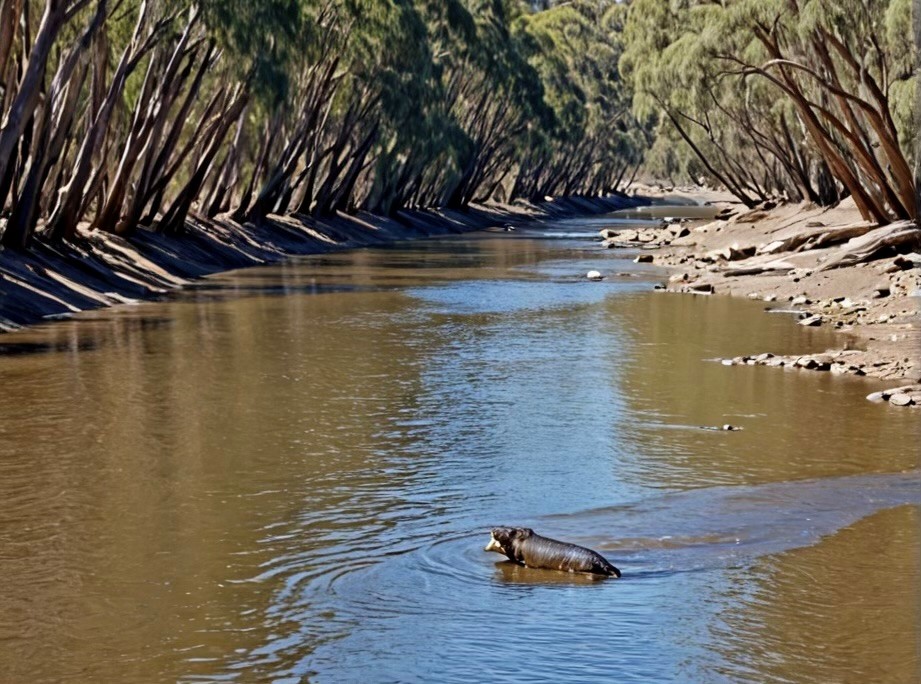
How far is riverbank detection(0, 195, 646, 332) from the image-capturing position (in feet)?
81.0

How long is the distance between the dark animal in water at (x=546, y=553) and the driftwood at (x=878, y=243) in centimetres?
1983

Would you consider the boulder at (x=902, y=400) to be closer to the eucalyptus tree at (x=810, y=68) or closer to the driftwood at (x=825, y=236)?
the eucalyptus tree at (x=810, y=68)

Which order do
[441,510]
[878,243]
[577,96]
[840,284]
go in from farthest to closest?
[577,96] → [878,243] → [840,284] → [441,510]

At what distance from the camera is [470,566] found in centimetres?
937

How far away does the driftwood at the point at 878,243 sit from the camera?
1095 inches

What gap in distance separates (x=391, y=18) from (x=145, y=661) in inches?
1298

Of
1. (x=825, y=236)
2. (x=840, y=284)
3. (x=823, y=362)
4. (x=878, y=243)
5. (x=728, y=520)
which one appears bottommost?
(x=728, y=520)

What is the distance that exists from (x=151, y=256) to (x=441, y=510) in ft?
73.8

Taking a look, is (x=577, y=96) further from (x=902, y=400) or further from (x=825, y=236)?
(x=902, y=400)

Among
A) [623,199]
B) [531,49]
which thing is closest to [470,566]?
[531,49]

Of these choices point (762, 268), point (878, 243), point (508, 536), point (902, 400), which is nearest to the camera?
point (508, 536)

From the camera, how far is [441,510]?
11.0 metres

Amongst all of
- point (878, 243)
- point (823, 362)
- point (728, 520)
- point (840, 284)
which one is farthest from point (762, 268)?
point (728, 520)

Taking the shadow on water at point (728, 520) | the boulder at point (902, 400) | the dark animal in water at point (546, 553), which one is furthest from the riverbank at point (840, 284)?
the dark animal in water at point (546, 553)
